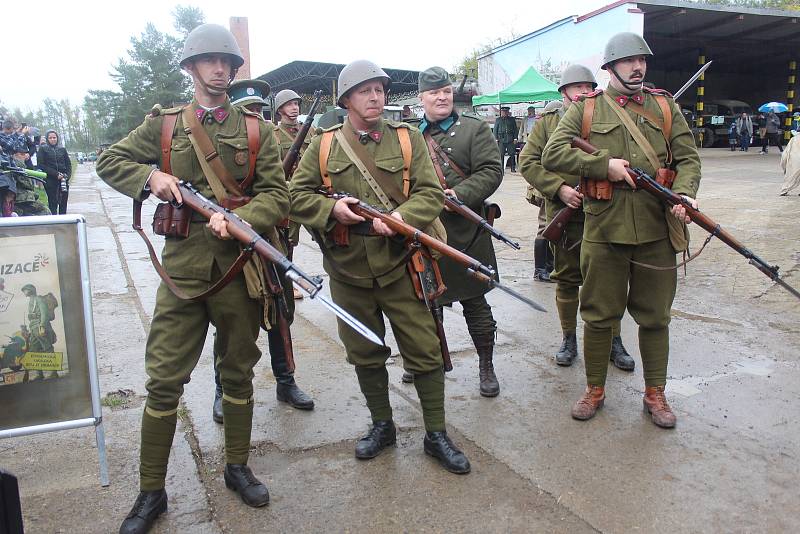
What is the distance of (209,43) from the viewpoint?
2.99 m

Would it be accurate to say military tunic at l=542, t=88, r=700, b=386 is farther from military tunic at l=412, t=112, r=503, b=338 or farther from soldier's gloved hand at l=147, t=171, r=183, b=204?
soldier's gloved hand at l=147, t=171, r=183, b=204

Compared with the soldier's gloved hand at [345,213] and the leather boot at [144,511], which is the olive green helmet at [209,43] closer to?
the soldier's gloved hand at [345,213]

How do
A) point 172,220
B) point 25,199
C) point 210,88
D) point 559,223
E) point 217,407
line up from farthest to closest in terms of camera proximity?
point 25,199 < point 559,223 < point 217,407 < point 210,88 < point 172,220

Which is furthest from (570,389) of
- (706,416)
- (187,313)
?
(187,313)

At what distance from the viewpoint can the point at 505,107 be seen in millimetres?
19797

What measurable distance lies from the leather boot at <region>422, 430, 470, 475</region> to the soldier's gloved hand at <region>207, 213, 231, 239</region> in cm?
150

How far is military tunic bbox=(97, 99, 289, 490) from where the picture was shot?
296cm

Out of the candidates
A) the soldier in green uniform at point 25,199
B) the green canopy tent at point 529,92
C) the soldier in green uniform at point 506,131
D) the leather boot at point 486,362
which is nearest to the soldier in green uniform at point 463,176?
the leather boot at point 486,362

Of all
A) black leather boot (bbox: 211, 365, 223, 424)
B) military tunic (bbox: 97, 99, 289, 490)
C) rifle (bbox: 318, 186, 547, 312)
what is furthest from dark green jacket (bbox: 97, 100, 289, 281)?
black leather boot (bbox: 211, 365, 223, 424)

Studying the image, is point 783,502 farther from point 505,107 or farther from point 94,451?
point 505,107

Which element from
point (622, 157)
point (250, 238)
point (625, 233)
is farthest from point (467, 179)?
point (250, 238)

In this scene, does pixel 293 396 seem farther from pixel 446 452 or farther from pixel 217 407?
pixel 446 452

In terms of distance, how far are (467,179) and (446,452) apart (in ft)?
6.23

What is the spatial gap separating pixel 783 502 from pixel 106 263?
8492 millimetres
